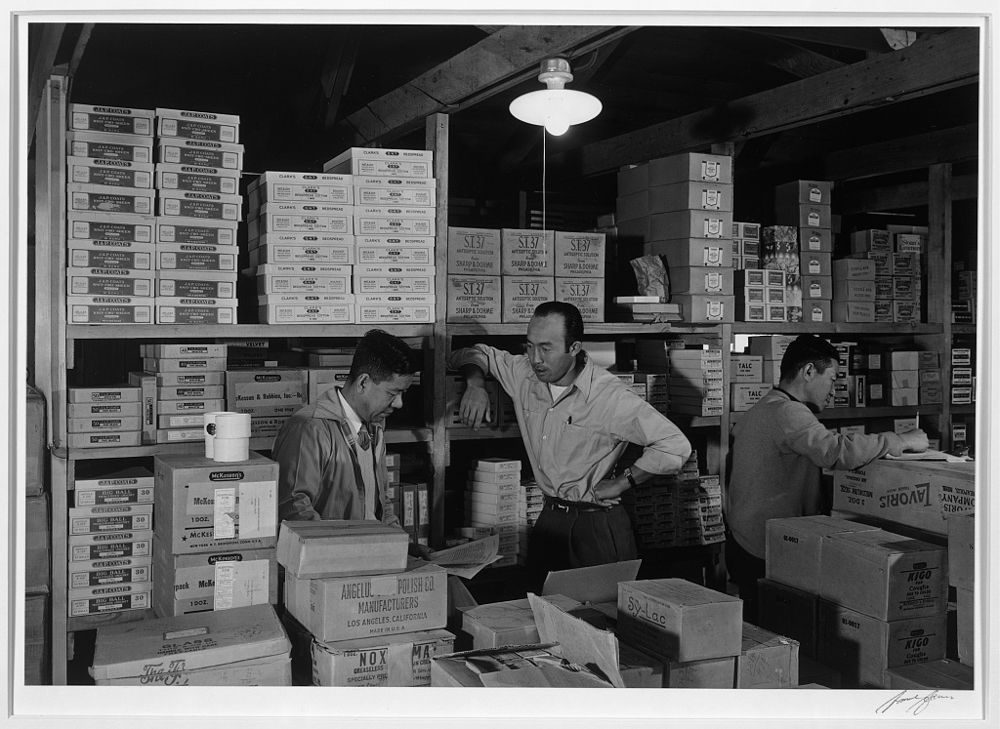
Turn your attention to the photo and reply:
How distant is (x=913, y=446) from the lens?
3682mm

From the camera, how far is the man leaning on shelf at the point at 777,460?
4.14 m

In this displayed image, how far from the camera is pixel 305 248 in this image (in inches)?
147

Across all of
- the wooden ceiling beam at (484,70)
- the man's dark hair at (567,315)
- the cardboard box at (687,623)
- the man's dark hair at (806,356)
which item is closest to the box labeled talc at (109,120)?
the wooden ceiling beam at (484,70)

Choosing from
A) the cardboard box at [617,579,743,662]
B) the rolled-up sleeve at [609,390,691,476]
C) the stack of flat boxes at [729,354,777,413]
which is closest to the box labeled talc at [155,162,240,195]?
the rolled-up sleeve at [609,390,691,476]

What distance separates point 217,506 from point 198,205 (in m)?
1.40

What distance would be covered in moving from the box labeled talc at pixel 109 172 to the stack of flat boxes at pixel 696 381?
2812mm

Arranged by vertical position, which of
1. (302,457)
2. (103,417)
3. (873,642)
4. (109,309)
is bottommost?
(873,642)

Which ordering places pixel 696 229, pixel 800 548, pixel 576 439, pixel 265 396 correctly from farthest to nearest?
1. pixel 696 229
2. pixel 576 439
3. pixel 265 396
4. pixel 800 548

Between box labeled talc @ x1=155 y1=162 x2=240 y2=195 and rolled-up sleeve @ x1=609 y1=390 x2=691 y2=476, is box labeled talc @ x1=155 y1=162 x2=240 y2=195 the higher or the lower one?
the higher one

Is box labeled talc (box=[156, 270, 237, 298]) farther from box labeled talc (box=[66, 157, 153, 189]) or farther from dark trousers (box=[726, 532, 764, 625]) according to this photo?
dark trousers (box=[726, 532, 764, 625])

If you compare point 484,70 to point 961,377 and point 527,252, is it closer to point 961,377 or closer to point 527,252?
point 527,252

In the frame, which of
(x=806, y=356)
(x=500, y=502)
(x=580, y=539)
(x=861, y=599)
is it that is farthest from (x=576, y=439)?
(x=861, y=599)

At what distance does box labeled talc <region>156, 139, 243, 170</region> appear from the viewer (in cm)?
345

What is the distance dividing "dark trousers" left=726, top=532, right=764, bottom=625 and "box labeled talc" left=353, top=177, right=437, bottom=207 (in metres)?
2.23
